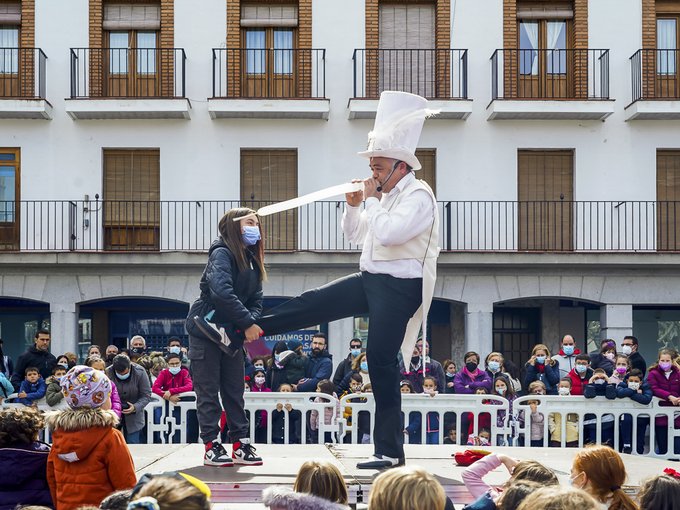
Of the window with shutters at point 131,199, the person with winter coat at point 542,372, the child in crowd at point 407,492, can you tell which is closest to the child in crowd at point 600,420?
the person with winter coat at point 542,372

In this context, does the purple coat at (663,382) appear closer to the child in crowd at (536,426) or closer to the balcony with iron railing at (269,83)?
the child in crowd at (536,426)

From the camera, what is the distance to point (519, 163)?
2294cm

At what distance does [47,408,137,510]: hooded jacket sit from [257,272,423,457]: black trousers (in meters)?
1.64

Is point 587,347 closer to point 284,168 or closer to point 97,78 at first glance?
point 284,168

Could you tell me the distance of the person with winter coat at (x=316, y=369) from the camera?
14.1m

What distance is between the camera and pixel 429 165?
22953 mm

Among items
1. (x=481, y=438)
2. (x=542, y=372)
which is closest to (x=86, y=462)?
(x=481, y=438)

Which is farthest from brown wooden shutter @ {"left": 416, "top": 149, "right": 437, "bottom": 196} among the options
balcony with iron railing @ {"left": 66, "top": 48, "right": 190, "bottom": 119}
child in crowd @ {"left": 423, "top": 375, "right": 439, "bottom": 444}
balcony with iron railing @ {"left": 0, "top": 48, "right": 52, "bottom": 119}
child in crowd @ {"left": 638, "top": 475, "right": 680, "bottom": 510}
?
child in crowd @ {"left": 638, "top": 475, "right": 680, "bottom": 510}

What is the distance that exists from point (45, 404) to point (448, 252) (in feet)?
36.5

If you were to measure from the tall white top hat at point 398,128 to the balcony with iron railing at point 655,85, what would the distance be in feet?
53.8

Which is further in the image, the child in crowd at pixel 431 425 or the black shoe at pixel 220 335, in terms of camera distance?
the child in crowd at pixel 431 425

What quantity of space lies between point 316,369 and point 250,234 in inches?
296

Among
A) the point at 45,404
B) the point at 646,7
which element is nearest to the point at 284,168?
the point at 646,7

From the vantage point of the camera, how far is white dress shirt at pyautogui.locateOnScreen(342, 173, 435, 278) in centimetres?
687
